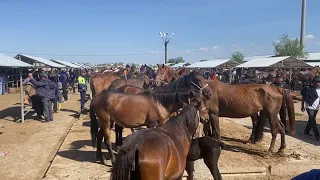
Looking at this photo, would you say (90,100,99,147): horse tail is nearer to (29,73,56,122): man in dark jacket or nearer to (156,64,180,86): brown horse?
(29,73,56,122): man in dark jacket

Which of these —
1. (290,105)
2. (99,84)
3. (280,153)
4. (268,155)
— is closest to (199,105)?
(268,155)

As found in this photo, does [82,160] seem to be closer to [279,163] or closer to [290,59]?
[279,163]

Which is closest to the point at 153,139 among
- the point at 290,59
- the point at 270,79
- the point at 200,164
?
the point at 200,164

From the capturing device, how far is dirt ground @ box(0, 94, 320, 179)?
6100 millimetres

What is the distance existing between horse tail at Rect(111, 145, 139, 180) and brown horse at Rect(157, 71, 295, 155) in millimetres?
4563

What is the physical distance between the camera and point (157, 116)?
6285 mm

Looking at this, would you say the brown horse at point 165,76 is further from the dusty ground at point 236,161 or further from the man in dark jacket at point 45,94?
the dusty ground at point 236,161

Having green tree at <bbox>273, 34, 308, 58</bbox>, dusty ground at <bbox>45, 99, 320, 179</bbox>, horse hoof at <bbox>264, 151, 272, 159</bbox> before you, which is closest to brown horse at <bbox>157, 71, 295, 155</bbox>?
horse hoof at <bbox>264, 151, 272, 159</bbox>

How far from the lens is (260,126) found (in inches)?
322

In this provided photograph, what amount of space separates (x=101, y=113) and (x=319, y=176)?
554 centimetres

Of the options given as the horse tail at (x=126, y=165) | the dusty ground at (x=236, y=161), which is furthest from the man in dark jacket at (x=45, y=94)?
the horse tail at (x=126, y=165)

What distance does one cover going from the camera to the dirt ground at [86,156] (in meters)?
6.10

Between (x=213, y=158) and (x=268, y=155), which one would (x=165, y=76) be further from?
(x=213, y=158)

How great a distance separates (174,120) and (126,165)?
1.35 metres
